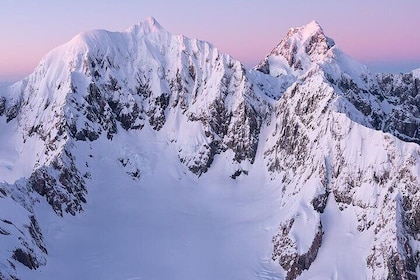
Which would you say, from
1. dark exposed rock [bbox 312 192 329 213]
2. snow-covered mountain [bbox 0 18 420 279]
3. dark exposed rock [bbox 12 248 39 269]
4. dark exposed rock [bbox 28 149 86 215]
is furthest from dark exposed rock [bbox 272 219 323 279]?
dark exposed rock [bbox 28 149 86 215]

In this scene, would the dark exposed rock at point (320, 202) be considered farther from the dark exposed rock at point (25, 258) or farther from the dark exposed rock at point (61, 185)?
the dark exposed rock at point (25, 258)

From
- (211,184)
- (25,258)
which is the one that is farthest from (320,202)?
(25,258)

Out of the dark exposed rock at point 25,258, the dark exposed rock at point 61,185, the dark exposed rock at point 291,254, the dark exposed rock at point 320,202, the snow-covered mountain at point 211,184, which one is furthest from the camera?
the dark exposed rock at point 61,185

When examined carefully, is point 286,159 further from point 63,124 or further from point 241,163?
point 63,124

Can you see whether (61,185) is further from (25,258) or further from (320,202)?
(320,202)

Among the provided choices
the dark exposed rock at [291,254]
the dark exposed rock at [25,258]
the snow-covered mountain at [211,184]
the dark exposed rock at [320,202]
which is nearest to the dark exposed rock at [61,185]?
the snow-covered mountain at [211,184]

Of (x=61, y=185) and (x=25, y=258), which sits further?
(x=61, y=185)

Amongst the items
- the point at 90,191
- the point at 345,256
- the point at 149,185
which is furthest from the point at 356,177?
the point at 90,191

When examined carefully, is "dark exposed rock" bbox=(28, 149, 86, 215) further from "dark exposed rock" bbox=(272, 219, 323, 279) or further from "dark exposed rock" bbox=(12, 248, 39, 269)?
"dark exposed rock" bbox=(272, 219, 323, 279)

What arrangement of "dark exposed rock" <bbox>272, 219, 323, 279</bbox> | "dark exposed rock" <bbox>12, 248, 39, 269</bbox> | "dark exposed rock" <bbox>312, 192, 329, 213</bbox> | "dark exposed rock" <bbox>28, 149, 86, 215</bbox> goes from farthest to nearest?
1. "dark exposed rock" <bbox>28, 149, 86, 215</bbox>
2. "dark exposed rock" <bbox>312, 192, 329, 213</bbox>
3. "dark exposed rock" <bbox>272, 219, 323, 279</bbox>
4. "dark exposed rock" <bbox>12, 248, 39, 269</bbox>
